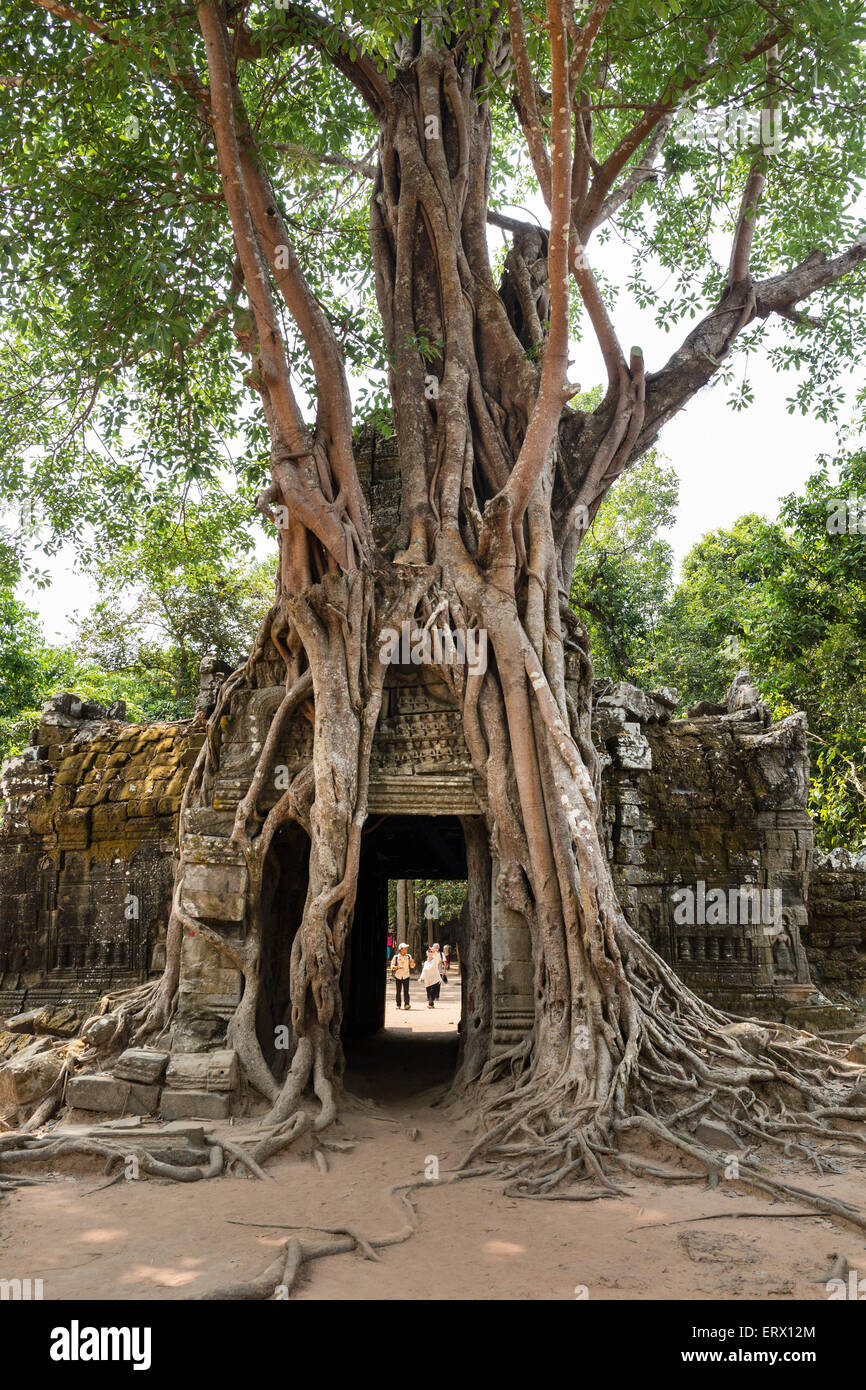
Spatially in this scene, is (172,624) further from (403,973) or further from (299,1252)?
(299,1252)

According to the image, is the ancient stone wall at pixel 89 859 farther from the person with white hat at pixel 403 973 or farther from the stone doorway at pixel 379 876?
the person with white hat at pixel 403 973

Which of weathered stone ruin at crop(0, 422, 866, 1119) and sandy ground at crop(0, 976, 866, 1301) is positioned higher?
weathered stone ruin at crop(0, 422, 866, 1119)

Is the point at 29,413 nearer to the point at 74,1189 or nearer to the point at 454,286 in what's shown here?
the point at 454,286

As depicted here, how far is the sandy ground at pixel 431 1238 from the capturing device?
9.62ft

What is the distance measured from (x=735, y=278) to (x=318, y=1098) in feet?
22.3

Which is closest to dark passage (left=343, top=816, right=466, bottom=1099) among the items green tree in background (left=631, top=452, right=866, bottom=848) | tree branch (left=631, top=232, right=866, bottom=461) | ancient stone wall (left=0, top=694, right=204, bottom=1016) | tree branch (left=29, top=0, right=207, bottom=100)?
ancient stone wall (left=0, top=694, right=204, bottom=1016)

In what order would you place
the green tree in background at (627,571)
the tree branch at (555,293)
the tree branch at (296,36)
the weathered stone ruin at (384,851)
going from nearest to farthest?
the tree branch at (555,293) < the tree branch at (296,36) < the weathered stone ruin at (384,851) < the green tree in background at (627,571)

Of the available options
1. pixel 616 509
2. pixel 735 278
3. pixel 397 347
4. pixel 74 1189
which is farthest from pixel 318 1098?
pixel 616 509

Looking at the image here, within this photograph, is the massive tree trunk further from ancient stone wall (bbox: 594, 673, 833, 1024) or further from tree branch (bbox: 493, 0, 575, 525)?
ancient stone wall (bbox: 594, 673, 833, 1024)

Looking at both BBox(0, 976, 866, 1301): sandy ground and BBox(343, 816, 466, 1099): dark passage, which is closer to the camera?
BBox(0, 976, 866, 1301): sandy ground

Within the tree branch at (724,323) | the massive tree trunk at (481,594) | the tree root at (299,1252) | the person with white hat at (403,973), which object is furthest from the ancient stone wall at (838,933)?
the person with white hat at (403,973)

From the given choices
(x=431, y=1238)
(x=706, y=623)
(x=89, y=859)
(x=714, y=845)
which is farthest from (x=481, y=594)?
(x=706, y=623)

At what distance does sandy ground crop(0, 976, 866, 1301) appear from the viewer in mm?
2934

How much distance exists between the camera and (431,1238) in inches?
135
